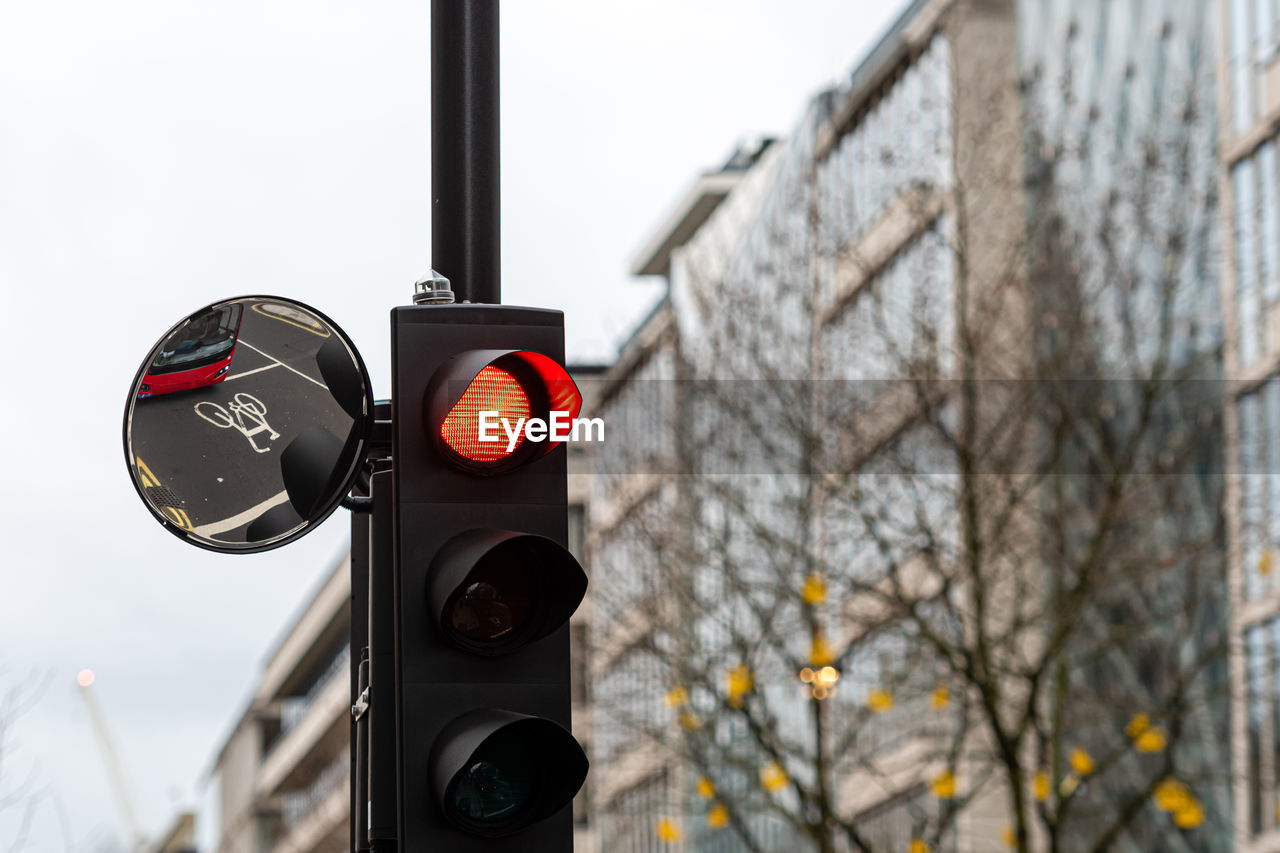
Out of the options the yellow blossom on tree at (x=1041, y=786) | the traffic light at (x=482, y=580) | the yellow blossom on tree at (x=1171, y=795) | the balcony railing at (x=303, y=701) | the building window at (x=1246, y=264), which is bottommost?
the balcony railing at (x=303, y=701)

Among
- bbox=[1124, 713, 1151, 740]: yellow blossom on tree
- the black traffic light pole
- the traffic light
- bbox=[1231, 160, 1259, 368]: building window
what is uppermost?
bbox=[1231, 160, 1259, 368]: building window

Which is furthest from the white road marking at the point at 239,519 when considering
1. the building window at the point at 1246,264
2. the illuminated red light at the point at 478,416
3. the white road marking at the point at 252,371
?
the building window at the point at 1246,264

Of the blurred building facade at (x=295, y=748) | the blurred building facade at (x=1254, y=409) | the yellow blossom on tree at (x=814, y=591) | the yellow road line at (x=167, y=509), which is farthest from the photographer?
the blurred building facade at (x=295, y=748)

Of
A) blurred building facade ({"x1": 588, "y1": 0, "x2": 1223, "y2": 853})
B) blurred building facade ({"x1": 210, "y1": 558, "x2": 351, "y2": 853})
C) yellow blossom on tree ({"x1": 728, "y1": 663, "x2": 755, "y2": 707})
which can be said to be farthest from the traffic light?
blurred building facade ({"x1": 210, "y1": 558, "x2": 351, "y2": 853})

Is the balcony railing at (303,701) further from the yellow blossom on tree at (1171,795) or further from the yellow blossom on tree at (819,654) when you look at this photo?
the yellow blossom on tree at (1171,795)

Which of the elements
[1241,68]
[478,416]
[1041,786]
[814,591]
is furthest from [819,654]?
[478,416]

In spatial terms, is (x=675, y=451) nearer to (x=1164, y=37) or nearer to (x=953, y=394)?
(x=953, y=394)

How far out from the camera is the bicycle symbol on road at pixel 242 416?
292 cm

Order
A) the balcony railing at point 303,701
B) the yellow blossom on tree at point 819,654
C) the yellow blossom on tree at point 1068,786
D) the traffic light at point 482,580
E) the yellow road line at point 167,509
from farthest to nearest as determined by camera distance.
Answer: the balcony railing at point 303,701, the yellow blossom on tree at point 819,654, the yellow blossom on tree at point 1068,786, the yellow road line at point 167,509, the traffic light at point 482,580

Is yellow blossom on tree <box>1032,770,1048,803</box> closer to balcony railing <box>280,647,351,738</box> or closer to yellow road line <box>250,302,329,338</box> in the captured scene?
yellow road line <box>250,302,329,338</box>

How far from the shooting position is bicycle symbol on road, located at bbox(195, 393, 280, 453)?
2920 millimetres

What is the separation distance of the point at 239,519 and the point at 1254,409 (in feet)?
45.4

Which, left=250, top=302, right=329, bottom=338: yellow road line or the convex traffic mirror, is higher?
left=250, top=302, right=329, bottom=338: yellow road line

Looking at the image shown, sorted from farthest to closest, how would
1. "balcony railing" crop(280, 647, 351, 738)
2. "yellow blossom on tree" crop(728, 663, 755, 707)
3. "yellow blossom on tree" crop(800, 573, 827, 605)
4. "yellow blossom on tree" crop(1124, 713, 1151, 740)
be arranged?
"balcony railing" crop(280, 647, 351, 738) → "yellow blossom on tree" crop(728, 663, 755, 707) → "yellow blossom on tree" crop(800, 573, 827, 605) → "yellow blossom on tree" crop(1124, 713, 1151, 740)
